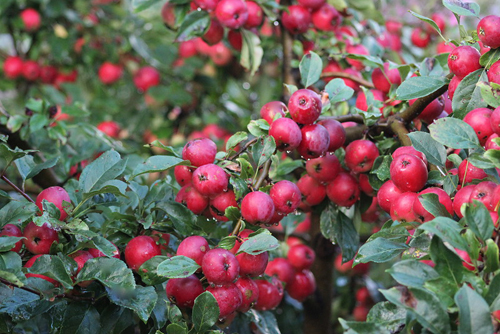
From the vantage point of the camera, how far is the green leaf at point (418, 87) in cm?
84

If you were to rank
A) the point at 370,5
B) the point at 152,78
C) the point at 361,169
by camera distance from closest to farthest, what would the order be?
the point at 361,169, the point at 370,5, the point at 152,78

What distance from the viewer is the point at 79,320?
79 cm

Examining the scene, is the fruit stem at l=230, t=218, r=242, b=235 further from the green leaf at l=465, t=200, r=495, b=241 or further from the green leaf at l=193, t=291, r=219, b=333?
the green leaf at l=465, t=200, r=495, b=241

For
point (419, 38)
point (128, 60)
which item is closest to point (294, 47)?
point (419, 38)

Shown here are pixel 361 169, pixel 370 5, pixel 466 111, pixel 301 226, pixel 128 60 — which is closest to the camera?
pixel 466 111

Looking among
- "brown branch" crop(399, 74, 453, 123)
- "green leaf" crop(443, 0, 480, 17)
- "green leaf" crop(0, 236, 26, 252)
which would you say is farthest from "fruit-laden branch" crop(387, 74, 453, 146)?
"green leaf" crop(0, 236, 26, 252)

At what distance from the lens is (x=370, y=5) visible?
1.58m

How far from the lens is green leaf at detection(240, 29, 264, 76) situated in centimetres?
137

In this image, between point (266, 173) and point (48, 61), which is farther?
point (48, 61)

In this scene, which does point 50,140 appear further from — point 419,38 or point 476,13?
point 419,38

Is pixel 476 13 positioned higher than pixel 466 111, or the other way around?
pixel 476 13

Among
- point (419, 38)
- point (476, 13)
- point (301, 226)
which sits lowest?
point (301, 226)

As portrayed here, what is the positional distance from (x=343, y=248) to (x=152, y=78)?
57.5 inches

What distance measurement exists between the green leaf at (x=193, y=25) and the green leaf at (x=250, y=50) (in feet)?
0.38
